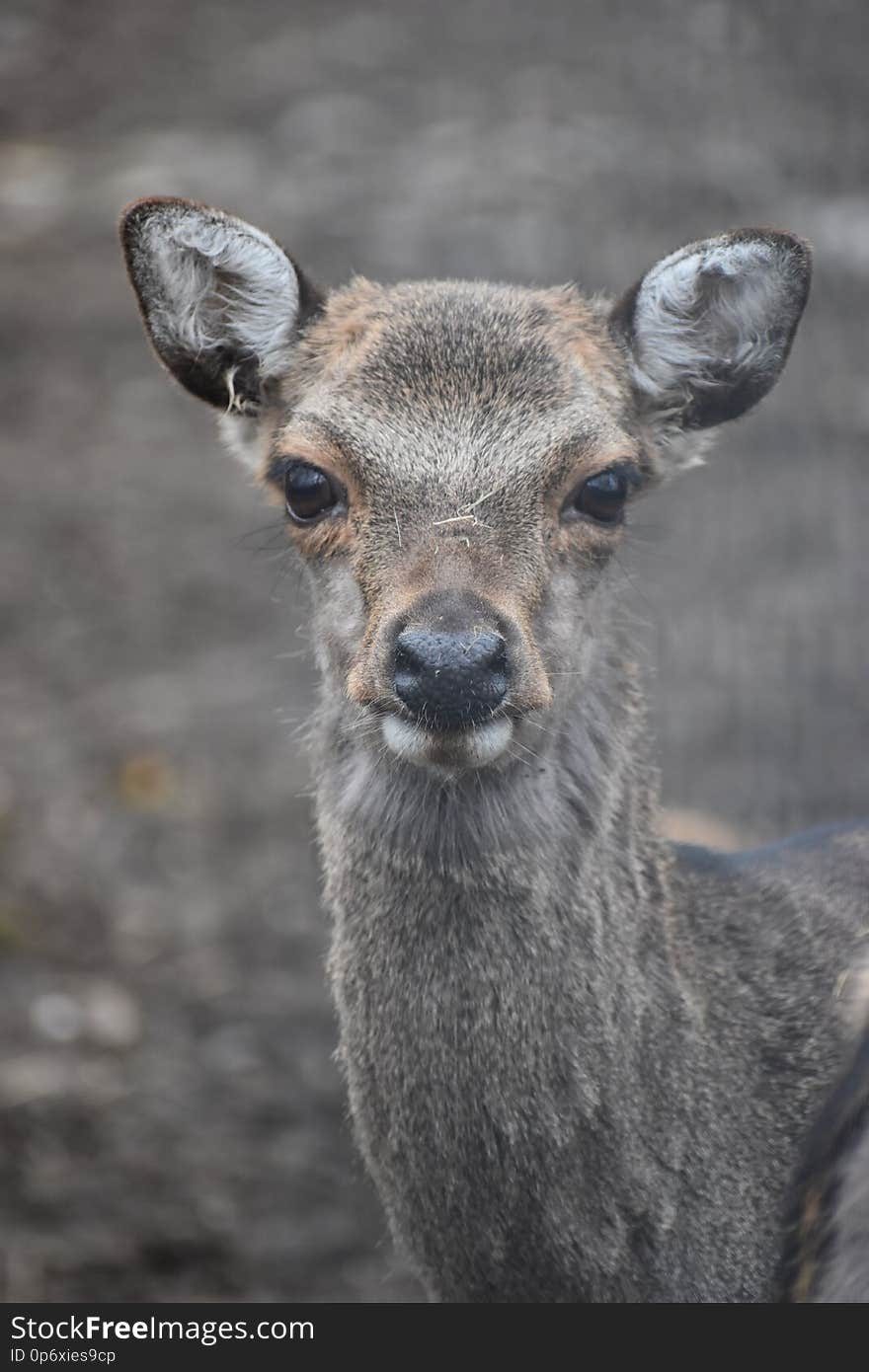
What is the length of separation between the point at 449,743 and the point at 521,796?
1.92 feet

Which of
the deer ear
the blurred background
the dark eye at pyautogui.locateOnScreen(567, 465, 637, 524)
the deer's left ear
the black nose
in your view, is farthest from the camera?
the blurred background

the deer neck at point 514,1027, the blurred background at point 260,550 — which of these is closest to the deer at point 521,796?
the deer neck at point 514,1027

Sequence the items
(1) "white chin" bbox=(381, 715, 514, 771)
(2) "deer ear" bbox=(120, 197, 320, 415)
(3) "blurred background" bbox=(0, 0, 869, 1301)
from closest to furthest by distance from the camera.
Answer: (1) "white chin" bbox=(381, 715, 514, 771) < (2) "deer ear" bbox=(120, 197, 320, 415) < (3) "blurred background" bbox=(0, 0, 869, 1301)

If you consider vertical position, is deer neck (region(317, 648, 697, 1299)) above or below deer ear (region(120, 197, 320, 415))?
below

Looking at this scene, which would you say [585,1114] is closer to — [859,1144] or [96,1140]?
[859,1144]

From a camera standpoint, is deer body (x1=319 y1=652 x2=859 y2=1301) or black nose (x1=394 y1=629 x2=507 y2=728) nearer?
black nose (x1=394 y1=629 x2=507 y2=728)

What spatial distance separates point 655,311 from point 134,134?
12919 mm

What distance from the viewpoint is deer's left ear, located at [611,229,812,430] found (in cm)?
524

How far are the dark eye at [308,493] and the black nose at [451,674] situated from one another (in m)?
0.83

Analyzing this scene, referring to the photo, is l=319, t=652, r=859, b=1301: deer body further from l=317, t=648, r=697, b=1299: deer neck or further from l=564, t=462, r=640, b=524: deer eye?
l=564, t=462, r=640, b=524: deer eye

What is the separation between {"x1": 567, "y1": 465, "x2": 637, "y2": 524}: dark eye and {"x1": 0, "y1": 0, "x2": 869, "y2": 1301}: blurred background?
2.15 feet

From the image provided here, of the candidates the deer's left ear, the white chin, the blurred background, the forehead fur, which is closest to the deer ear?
the forehead fur

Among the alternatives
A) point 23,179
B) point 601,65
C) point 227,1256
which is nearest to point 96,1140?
point 227,1256

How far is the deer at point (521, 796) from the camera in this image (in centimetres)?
493
